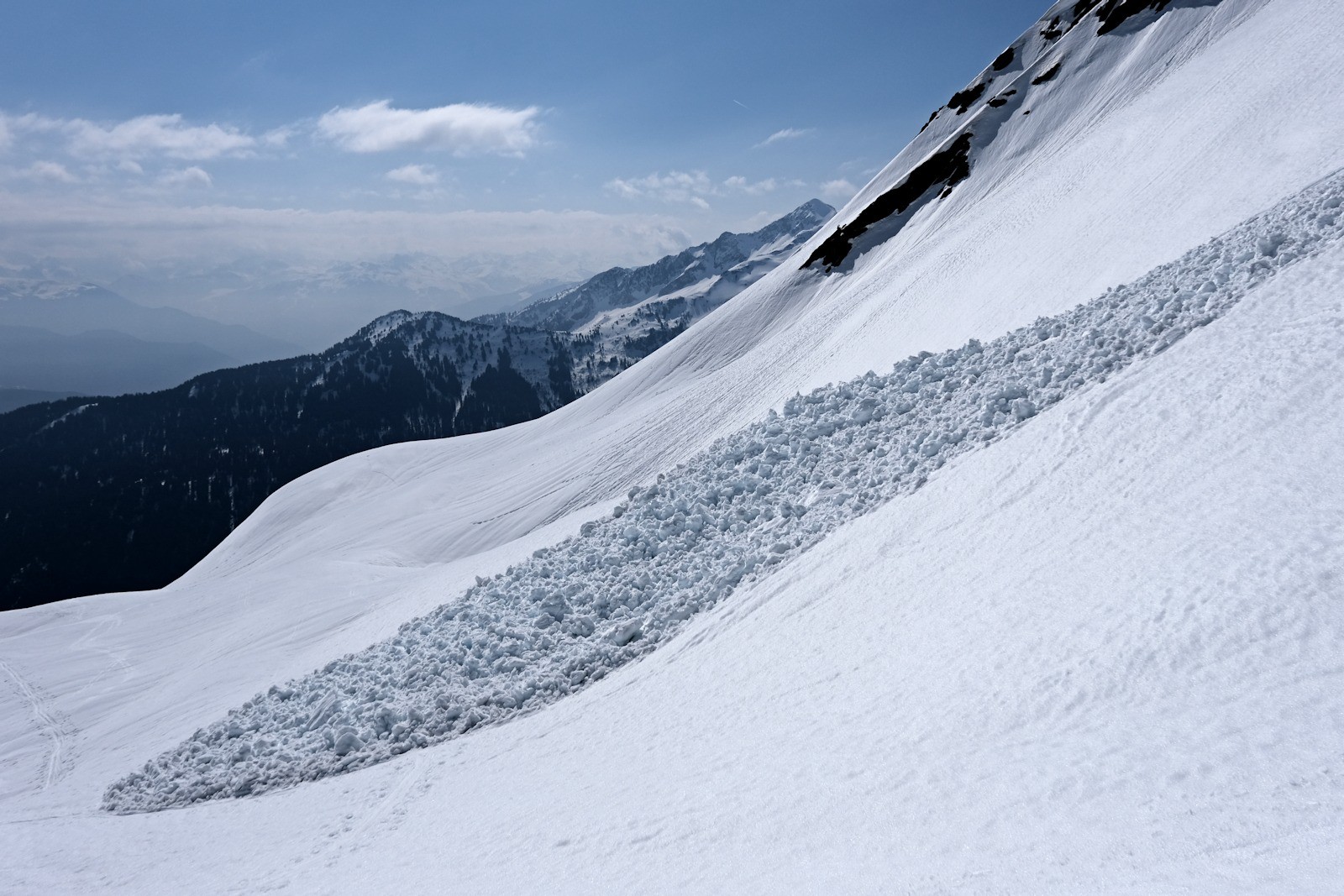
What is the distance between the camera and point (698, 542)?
1598 cm

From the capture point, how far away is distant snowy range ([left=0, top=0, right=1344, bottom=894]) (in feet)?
19.6

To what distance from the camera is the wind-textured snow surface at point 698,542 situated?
12625mm

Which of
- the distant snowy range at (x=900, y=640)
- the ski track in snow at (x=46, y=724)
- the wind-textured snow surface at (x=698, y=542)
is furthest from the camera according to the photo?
the ski track in snow at (x=46, y=724)

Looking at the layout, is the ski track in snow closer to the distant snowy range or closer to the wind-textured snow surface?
the distant snowy range

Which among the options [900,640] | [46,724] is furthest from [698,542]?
[46,724]

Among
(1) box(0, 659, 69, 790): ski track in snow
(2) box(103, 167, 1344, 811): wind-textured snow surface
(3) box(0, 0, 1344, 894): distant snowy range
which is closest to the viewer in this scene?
(3) box(0, 0, 1344, 894): distant snowy range

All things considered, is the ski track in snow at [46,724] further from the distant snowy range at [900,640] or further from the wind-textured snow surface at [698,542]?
the wind-textured snow surface at [698,542]

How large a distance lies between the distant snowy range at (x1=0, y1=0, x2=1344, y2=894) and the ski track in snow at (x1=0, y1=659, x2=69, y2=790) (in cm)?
16

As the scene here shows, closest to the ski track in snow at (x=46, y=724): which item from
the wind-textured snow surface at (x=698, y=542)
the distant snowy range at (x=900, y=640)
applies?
the distant snowy range at (x=900, y=640)

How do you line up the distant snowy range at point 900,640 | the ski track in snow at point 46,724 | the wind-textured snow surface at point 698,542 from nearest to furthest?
the distant snowy range at point 900,640 → the wind-textured snow surface at point 698,542 → the ski track in snow at point 46,724

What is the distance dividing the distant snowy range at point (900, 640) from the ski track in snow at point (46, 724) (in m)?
0.16

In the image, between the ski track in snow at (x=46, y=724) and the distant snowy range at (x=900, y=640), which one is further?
the ski track in snow at (x=46, y=724)

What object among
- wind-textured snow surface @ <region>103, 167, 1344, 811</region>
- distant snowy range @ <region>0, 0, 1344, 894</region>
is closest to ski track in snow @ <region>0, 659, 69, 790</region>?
distant snowy range @ <region>0, 0, 1344, 894</region>

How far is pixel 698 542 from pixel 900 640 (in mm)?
7400
